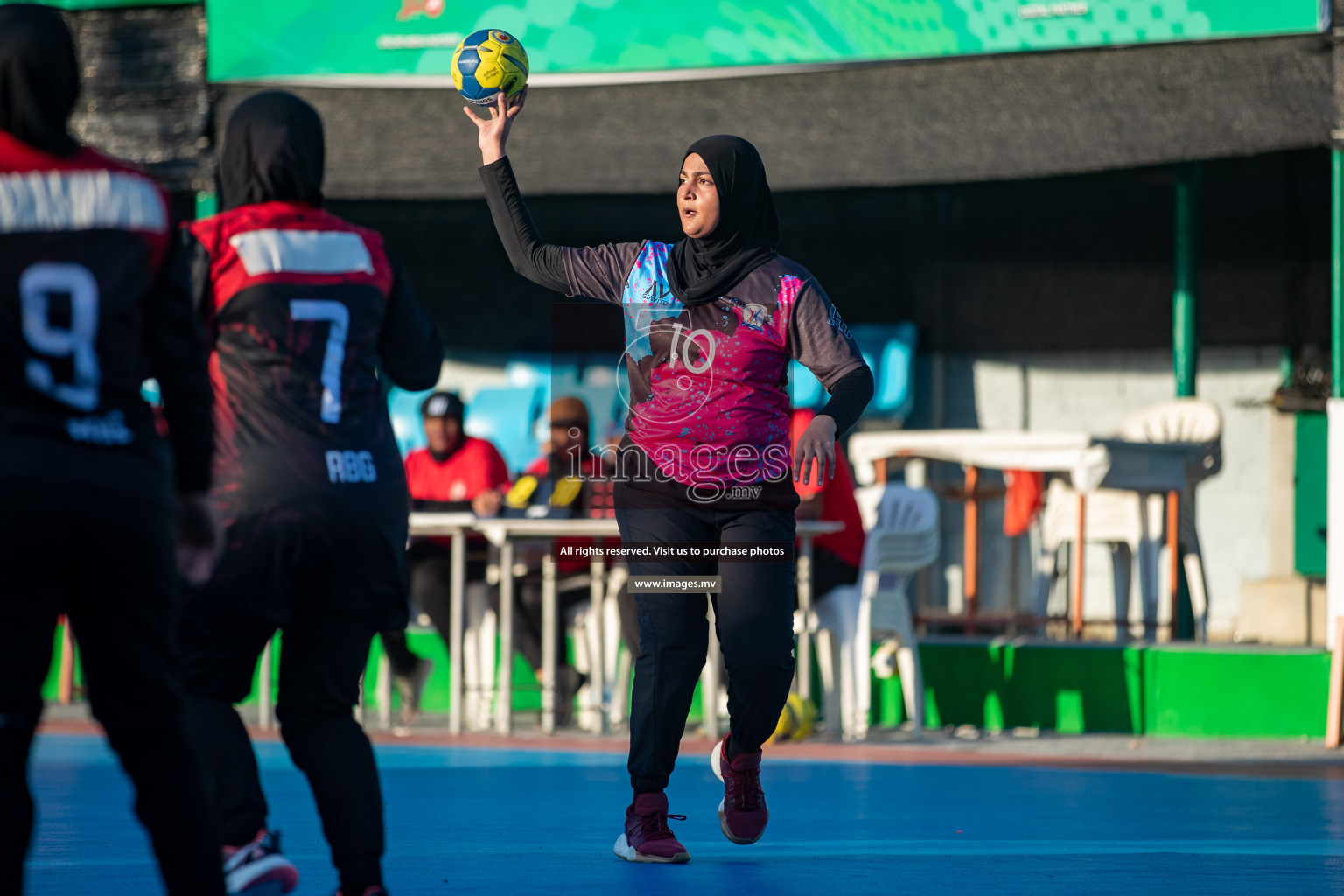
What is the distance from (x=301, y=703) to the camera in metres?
3.12

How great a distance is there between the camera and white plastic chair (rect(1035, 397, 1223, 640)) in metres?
8.75

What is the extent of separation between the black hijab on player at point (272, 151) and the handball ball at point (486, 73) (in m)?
1.14

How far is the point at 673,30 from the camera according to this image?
977cm

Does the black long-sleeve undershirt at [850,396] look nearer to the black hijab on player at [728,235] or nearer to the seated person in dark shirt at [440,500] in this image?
the black hijab on player at [728,235]

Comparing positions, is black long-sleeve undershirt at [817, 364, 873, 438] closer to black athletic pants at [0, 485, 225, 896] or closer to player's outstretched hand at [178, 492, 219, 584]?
player's outstretched hand at [178, 492, 219, 584]

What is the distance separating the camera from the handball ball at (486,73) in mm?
4312

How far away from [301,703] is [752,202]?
5.81ft

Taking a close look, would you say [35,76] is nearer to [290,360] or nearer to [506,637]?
[290,360]

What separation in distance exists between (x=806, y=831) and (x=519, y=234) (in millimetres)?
1821

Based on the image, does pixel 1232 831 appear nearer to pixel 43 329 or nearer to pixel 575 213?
pixel 43 329

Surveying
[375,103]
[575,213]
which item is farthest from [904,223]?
[375,103]

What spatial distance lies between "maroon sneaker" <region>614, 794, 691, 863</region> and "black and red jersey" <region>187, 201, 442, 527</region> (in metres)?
1.28

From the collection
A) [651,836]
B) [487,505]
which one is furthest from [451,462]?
[651,836]

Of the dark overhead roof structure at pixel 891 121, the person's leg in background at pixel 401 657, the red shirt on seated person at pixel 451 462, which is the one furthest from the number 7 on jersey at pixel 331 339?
the dark overhead roof structure at pixel 891 121
